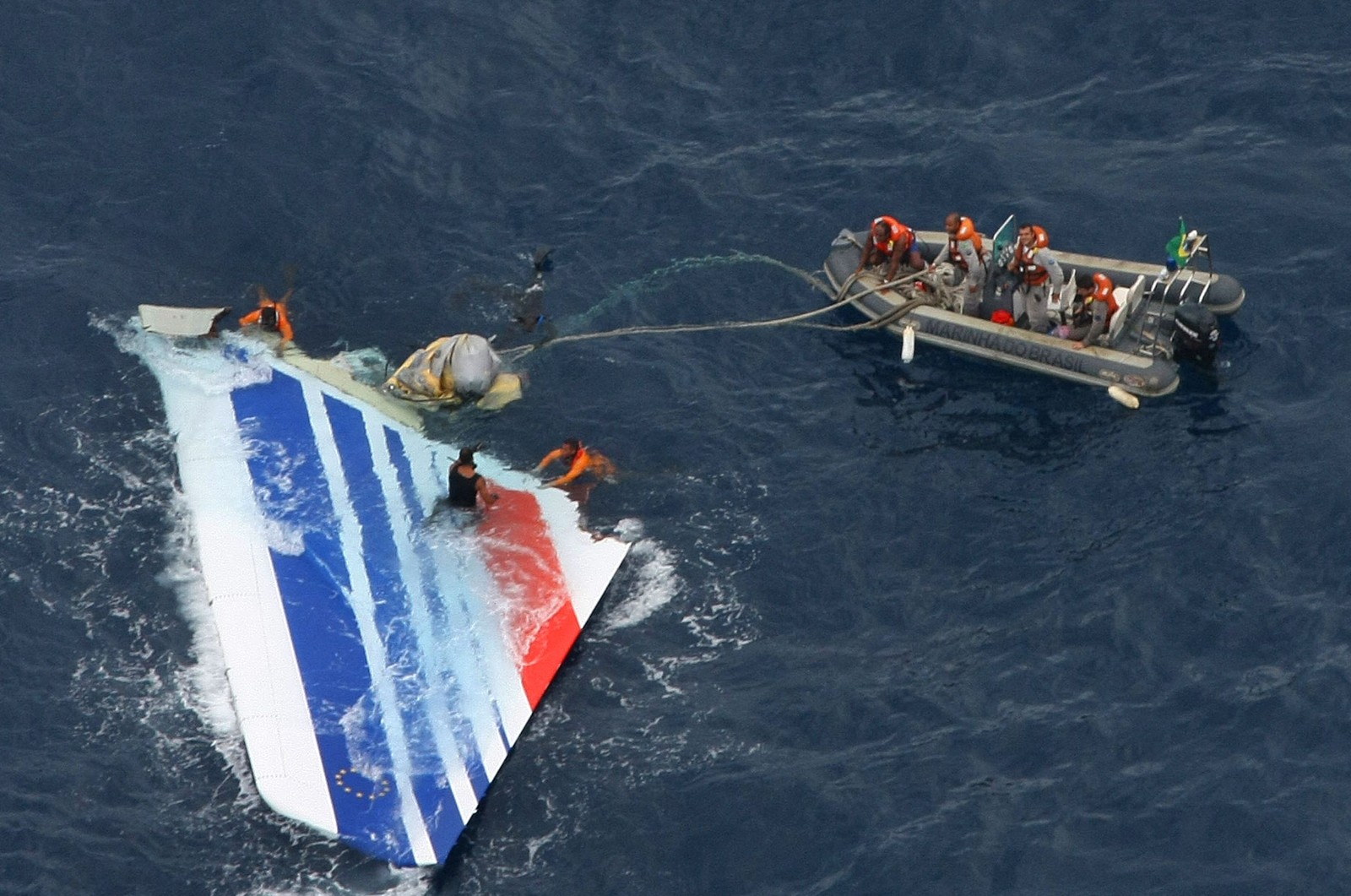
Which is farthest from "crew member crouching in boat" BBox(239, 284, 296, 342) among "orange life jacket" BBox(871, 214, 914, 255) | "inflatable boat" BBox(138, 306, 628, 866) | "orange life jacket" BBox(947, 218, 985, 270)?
"orange life jacket" BBox(947, 218, 985, 270)

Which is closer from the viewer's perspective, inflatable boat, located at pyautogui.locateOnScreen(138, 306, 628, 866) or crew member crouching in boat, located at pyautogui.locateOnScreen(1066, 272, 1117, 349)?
inflatable boat, located at pyautogui.locateOnScreen(138, 306, 628, 866)

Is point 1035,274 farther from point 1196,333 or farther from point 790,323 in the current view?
point 790,323

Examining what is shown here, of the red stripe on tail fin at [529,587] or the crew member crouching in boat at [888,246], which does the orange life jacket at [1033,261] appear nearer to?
the crew member crouching in boat at [888,246]

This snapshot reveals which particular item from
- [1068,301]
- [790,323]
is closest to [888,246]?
[790,323]

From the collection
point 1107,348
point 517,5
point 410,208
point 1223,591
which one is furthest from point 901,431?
point 517,5

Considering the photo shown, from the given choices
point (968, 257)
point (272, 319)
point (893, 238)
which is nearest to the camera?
point (272, 319)

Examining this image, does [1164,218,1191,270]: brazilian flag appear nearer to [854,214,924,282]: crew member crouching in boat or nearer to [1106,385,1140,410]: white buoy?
[1106,385,1140,410]: white buoy
